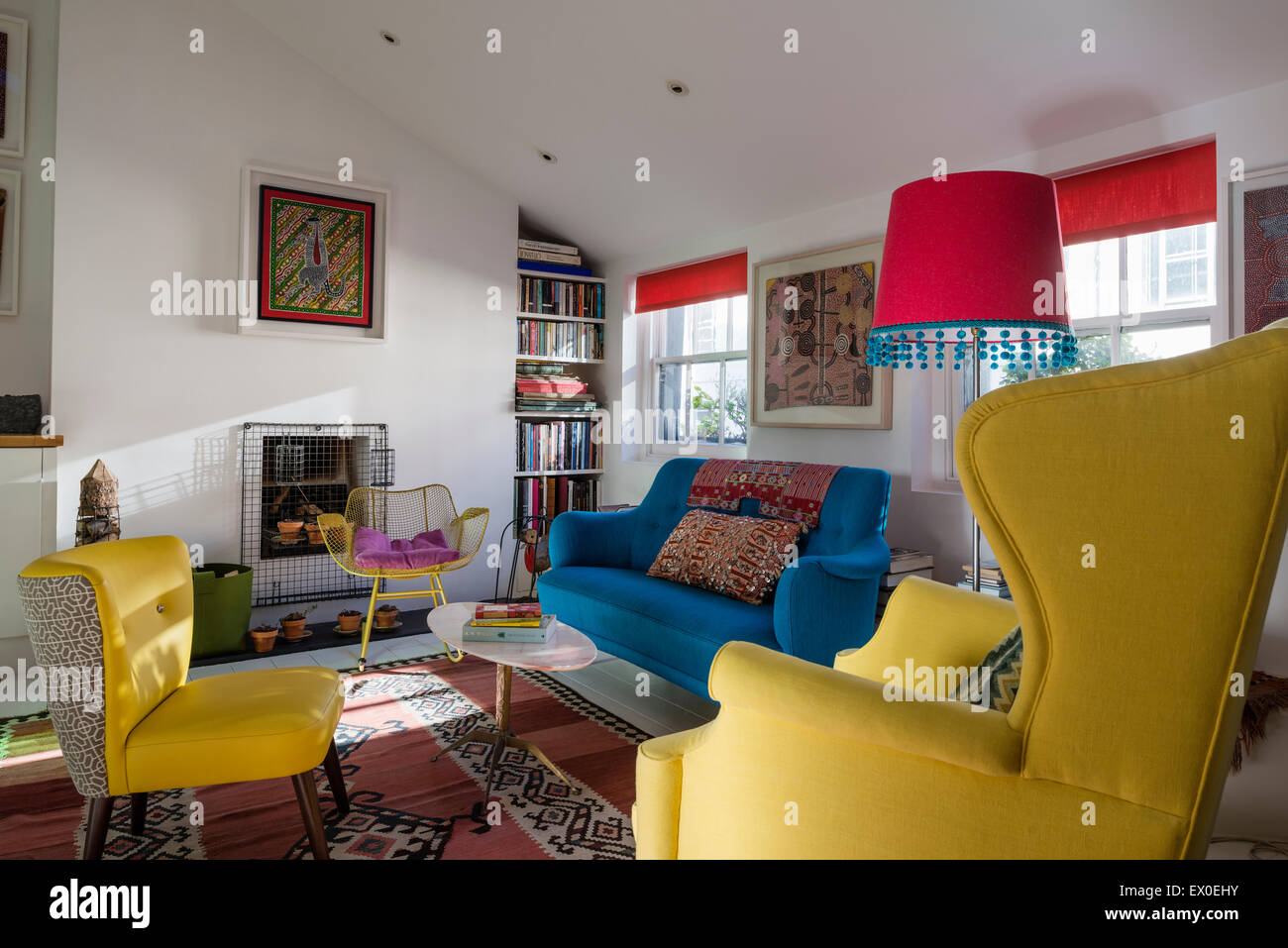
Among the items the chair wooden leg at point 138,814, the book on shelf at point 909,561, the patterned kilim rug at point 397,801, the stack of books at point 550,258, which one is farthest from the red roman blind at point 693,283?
the chair wooden leg at point 138,814

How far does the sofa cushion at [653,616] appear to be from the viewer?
271 cm

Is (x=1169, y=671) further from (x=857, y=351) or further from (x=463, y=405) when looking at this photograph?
(x=463, y=405)

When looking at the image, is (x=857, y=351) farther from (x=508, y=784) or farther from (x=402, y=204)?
(x=402, y=204)

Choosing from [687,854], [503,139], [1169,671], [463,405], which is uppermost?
[503,139]

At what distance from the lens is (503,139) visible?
14.7 feet

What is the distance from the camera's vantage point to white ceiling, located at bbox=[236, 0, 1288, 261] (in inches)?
99.3

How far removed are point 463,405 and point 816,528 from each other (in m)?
2.52

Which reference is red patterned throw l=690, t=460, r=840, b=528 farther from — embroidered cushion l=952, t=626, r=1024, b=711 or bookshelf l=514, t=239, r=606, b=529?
embroidered cushion l=952, t=626, r=1024, b=711

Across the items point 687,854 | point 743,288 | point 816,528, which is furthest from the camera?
point 743,288

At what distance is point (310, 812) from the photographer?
190cm

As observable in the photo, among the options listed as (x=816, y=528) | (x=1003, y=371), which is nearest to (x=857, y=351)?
(x=1003, y=371)
